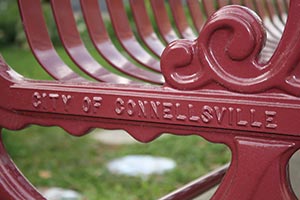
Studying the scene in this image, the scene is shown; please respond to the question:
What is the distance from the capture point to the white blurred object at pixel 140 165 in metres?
4.35

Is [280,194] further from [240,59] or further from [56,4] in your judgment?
[56,4]

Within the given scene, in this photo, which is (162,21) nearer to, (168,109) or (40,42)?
(40,42)

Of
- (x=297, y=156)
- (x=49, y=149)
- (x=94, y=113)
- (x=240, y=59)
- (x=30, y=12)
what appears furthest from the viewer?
(x=49, y=149)

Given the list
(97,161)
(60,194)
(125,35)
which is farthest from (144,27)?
(97,161)

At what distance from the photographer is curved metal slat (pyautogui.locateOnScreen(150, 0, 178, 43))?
2.15m

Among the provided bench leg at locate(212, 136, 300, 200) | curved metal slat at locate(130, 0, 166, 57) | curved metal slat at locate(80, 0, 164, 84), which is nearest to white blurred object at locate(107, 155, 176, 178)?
curved metal slat at locate(130, 0, 166, 57)

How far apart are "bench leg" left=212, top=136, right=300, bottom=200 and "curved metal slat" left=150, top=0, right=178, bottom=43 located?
3.55 feet

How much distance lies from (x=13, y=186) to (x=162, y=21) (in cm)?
98

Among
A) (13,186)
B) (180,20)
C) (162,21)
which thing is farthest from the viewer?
(180,20)

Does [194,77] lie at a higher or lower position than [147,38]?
higher

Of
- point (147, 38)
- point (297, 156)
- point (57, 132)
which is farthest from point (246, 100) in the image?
point (57, 132)

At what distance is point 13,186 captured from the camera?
52.6 inches

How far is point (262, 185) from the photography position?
3.51ft

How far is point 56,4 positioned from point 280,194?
2.22ft
